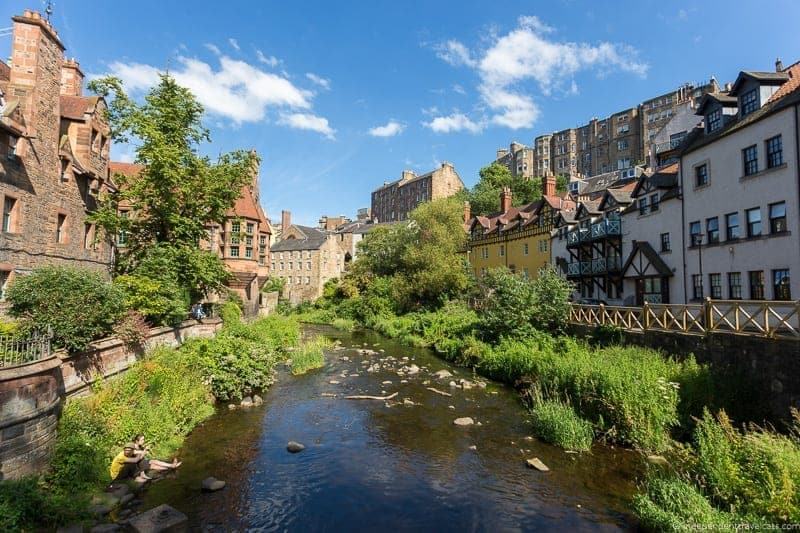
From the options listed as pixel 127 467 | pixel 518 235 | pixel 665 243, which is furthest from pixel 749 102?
pixel 127 467

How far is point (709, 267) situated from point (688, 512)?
60.0 feet

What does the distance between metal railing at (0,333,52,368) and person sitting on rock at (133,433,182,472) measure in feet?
11.2

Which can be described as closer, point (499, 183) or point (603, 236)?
point (603, 236)

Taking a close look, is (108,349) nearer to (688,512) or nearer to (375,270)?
(688,512)

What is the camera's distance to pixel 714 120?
22875 millimetres

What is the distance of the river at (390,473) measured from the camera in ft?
32.0

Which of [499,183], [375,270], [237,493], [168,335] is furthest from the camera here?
[499,183]

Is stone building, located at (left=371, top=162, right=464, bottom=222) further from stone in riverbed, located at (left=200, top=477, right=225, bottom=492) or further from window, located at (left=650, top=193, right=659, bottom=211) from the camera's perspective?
stone in riverbed, located at (left=200, top=477, right=225, bottom=492)

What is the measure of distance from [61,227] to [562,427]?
22.2m

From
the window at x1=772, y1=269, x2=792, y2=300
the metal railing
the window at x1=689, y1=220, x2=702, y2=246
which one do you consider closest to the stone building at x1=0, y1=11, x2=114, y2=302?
the metal railing

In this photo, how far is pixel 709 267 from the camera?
877 inches

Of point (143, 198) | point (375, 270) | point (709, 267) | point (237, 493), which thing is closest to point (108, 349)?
point (237, 493)

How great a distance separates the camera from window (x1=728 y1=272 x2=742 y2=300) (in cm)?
2039

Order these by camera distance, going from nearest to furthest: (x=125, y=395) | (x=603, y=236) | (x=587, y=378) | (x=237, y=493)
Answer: (x=237, y=493) → (x=125, y=395) → (x=587, y=378) → (x=603, y=236)
